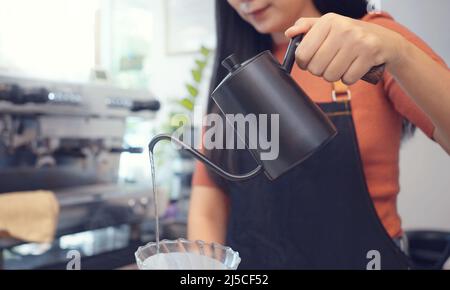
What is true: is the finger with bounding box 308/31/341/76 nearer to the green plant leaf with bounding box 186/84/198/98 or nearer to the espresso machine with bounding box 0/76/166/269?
the espresso machine with bounding box 0/76/166/269

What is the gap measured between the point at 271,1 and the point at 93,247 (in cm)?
61

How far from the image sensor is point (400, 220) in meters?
0.57

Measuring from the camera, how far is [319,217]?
545mm

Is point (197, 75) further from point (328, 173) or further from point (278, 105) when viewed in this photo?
point (278, 105)

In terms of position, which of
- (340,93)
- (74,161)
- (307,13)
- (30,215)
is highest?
(307,13)

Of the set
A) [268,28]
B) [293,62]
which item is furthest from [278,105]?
[268,28]

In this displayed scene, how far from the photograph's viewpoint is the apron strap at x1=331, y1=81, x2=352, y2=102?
516 millimetres

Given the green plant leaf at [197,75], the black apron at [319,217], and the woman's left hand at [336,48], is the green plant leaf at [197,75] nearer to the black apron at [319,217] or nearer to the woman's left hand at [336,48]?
the black apron at [319,217]

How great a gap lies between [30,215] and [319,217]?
589 millimetres

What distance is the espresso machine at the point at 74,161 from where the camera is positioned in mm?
843

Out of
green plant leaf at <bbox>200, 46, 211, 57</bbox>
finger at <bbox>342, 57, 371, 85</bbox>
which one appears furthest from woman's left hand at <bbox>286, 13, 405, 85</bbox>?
green plant leaf at <bbox>200, 46, 211, 57</bbox>

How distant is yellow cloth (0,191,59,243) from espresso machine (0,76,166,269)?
0.02 meters
